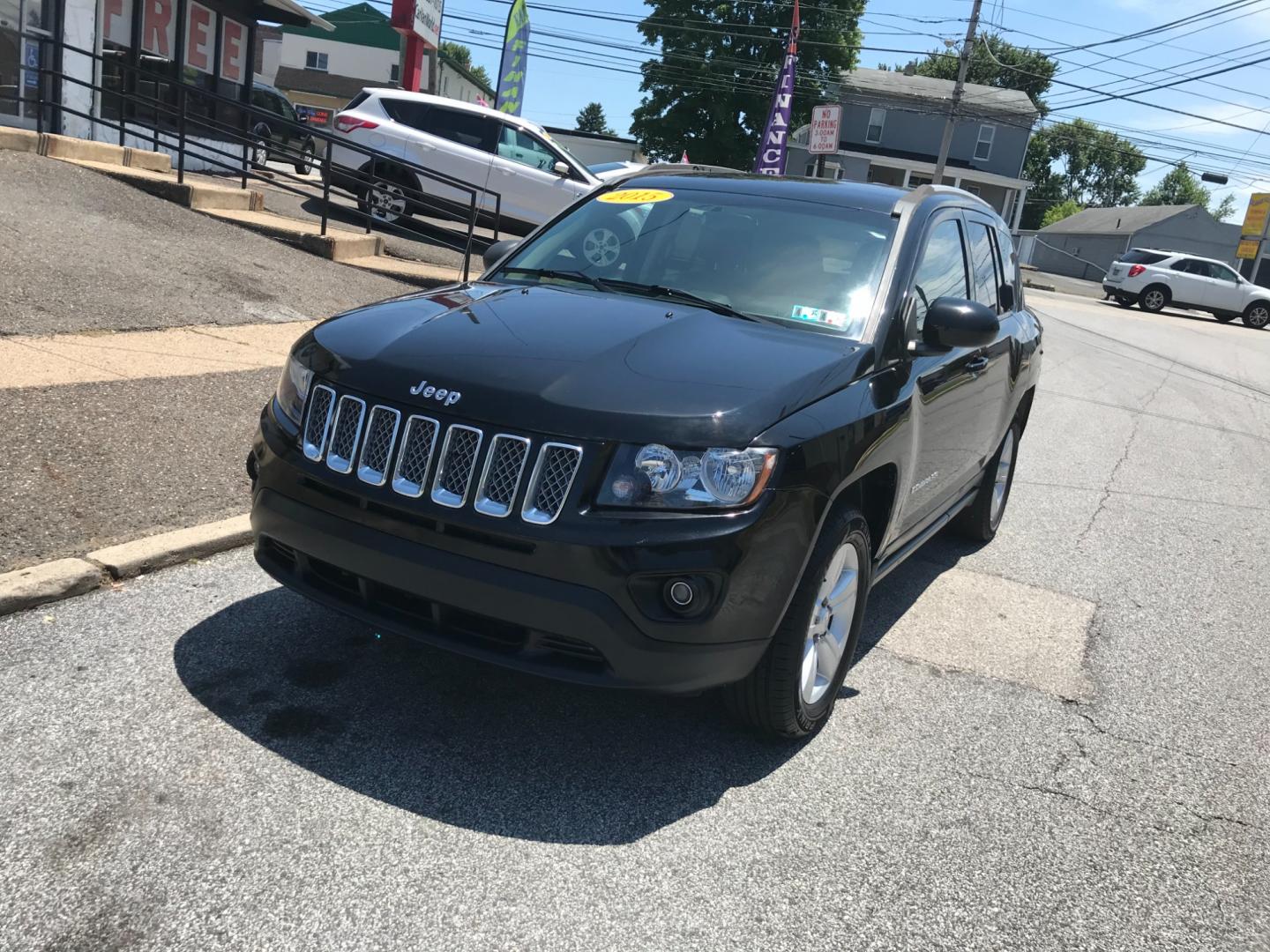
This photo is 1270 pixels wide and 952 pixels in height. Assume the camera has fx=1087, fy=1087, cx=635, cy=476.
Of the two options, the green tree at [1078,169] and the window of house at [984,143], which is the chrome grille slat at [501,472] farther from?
the green tree at [1078,169]

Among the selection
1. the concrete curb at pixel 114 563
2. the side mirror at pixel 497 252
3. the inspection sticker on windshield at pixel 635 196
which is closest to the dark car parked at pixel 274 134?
the side mirror at pixel 497 252

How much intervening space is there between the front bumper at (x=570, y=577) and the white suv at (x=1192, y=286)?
3530cm

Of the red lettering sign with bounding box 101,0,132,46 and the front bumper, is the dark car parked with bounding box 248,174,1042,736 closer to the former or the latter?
the front bumper

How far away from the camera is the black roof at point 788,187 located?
454 centimetres

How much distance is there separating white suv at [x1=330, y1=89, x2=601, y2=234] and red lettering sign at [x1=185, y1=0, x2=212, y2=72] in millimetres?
4747

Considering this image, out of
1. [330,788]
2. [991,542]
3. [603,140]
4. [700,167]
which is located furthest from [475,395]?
[603,140]

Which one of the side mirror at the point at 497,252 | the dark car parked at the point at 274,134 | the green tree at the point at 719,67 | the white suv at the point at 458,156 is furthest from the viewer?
the green tree at the point at 719,67

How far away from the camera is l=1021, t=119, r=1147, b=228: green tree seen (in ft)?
348

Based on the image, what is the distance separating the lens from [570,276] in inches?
172

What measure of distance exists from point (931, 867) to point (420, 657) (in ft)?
6.18

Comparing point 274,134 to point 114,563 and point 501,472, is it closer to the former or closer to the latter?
point 114,563

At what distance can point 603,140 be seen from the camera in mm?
56344

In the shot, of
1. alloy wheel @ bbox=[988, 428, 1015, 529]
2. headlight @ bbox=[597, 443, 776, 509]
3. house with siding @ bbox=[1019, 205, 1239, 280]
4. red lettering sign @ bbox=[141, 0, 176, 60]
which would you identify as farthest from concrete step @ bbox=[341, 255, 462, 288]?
house with siding @ bbox=[1019, 205, 1239, 280]

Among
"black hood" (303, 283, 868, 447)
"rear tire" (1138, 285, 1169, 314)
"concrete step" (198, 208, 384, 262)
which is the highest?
"black hood" (303, 283, 868, 447)
